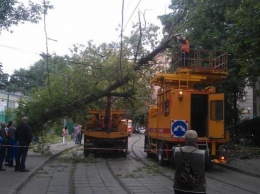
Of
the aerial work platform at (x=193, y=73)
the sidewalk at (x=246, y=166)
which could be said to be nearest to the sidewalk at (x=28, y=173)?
the sidewalk at (x=246, y=166)

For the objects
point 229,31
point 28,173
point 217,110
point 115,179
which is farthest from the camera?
point 229,31

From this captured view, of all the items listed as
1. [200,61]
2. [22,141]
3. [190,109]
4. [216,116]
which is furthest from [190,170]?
[200,61]

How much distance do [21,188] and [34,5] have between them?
528 cm

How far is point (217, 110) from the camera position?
54.1 feet

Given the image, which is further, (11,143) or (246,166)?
(246,166)

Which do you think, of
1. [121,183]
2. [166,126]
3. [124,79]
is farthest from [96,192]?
[124,79]

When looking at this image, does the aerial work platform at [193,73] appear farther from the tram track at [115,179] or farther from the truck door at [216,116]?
the tram track at [115,179]

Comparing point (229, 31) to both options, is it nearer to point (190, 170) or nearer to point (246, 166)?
point (246, 166)

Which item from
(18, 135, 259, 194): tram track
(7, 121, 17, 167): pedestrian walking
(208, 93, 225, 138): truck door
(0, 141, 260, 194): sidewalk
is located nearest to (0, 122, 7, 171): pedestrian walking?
(7, 121, 17, 167): pedestrian walking

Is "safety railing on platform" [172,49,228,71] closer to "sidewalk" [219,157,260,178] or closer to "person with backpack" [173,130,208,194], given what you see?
"sidewalk" [219,157,260,178]

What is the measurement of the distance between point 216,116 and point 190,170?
11.6 meters

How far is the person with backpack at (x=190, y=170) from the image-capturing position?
5.22 m

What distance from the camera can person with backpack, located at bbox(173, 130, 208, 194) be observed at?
205 inches

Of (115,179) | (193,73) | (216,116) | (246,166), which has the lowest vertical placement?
(115,179)
